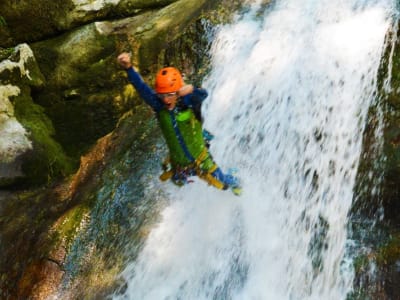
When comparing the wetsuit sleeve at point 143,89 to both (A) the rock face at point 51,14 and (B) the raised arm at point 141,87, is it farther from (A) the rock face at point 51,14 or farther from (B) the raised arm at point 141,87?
(A) the rock face at point 51,14

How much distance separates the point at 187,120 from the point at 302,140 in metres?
1.57

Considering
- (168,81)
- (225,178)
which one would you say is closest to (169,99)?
(168,81)

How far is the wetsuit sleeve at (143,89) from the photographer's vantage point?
13.0ft

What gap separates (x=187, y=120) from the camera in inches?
164

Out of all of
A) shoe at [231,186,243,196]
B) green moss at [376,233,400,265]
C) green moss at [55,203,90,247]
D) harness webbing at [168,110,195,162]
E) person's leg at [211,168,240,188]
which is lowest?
green moss at [376,233,400,265]

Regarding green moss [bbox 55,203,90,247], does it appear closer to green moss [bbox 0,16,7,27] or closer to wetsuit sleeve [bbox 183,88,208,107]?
wetsuit sleeve [bbox 183,88,208,107]

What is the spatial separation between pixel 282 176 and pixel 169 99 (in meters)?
1.74

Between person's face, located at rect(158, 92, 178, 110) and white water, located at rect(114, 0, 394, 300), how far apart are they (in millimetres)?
1570

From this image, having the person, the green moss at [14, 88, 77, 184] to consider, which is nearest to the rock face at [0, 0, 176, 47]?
the green moss at [14, 88, 77, 184]

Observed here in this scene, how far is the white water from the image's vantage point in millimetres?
4559

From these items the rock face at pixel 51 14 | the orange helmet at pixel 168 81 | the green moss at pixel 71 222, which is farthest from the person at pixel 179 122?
the rock face at pixel 51 14

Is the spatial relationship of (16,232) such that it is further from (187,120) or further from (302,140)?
(302,140)

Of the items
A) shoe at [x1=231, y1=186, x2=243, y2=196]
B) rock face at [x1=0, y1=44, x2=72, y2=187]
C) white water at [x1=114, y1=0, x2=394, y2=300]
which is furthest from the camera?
rock face at [x1=0, y1=44, x2=72, y2=187]

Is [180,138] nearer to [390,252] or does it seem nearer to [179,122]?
[179,122]
